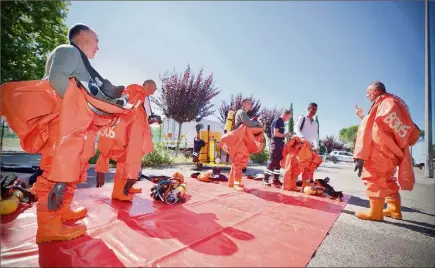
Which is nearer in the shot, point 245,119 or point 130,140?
point 130,140

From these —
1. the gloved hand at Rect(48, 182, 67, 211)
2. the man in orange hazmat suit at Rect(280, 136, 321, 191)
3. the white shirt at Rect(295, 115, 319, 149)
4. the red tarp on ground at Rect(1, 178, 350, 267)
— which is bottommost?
the red tarp on ground at Rect(1, 178, 350, 267)

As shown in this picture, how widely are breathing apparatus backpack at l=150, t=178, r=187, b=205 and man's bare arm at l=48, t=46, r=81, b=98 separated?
216cm

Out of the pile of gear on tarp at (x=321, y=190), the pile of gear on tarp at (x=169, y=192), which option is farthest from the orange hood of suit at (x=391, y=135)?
the pile of gear on tarp at (x=169, y=192)

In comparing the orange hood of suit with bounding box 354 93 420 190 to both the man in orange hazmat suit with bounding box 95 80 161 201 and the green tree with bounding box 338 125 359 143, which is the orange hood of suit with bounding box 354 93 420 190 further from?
the green tree with bounding box 338 125 359 143

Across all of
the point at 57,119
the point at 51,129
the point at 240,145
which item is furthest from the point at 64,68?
the point at 240,145

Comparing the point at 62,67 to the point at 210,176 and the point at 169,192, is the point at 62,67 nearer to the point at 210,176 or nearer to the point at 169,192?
the point at 169,192

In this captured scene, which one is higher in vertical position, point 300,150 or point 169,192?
point 300,150

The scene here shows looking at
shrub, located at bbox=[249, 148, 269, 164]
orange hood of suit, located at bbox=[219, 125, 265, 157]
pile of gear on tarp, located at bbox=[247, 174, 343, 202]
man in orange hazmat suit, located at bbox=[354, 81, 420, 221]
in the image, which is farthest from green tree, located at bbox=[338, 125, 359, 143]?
man in orange hazmat suit, located at bbox=[354, 81, 420, 221]

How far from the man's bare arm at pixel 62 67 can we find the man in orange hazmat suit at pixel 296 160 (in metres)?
4.56

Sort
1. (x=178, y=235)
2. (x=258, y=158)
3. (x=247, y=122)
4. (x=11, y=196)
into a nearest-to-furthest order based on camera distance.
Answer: (x=178, y=235) → (x=11, y=196) → (x=247, y=122) → (x=258, y=158)

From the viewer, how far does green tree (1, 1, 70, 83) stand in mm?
9102

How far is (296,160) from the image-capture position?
5102 mm

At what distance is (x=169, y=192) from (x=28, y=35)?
45.3 ft

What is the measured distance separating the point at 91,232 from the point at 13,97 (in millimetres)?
1466
